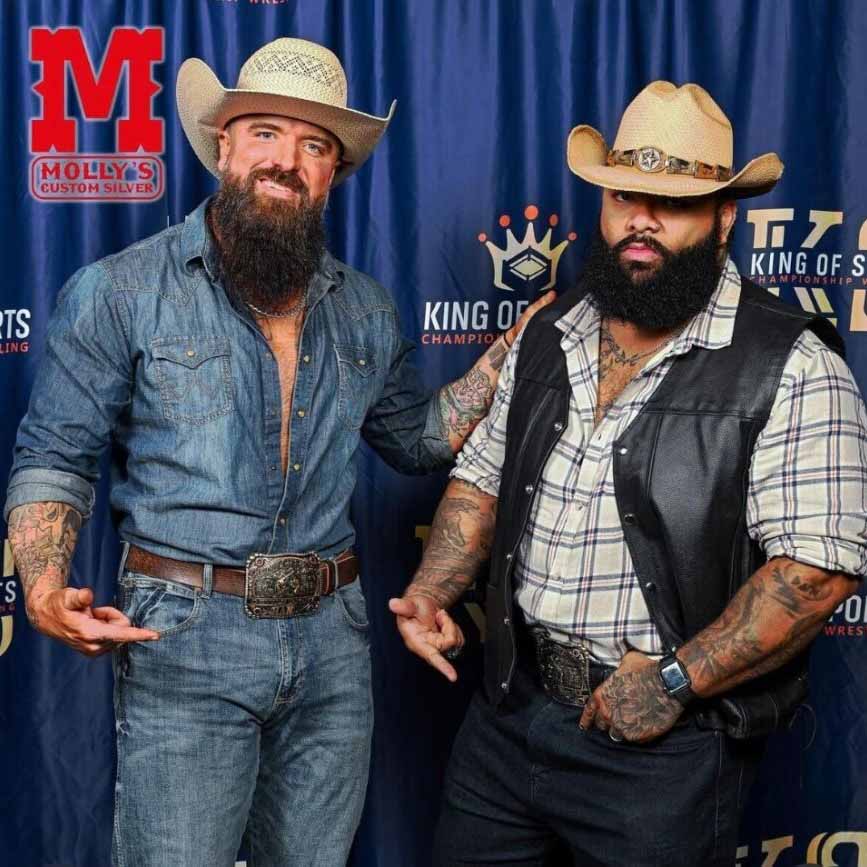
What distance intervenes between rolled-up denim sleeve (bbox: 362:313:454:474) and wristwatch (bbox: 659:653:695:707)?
747mm

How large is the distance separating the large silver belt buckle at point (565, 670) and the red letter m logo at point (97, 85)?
61.8 inches

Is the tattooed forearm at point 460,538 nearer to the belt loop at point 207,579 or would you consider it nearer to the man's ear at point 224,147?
the belt loop at point 207,579

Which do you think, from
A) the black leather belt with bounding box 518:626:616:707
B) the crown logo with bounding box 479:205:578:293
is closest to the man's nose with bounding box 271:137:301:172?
the crown logo with bounding box 479:205:578:293

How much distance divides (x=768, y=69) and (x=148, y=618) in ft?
6.50

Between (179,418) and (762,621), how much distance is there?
1.06 metres

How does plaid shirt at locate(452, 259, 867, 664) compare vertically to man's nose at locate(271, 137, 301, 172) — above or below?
below

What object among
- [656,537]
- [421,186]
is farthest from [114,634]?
[421,186]

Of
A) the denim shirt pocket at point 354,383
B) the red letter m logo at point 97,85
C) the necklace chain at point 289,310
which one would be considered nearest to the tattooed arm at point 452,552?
the denim shirt pocket at point 354,383

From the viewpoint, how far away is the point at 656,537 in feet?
7.07

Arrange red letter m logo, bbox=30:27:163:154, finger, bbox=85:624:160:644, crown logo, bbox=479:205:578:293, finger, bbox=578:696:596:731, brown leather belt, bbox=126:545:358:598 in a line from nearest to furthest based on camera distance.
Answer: finger, bbox=85:624:160:644 < finger, bbox=578:696:596:731 < brown leather belt, bbox=126:545:358:598 < red letter m logo, bbox=30:27:163:154 < crown logo, bbox=479:205:578:293

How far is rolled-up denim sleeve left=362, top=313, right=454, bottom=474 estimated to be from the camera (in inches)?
105

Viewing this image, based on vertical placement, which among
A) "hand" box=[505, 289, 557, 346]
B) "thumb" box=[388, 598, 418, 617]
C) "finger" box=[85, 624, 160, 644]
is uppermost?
"hand" box=[505, 289, 557, 346]

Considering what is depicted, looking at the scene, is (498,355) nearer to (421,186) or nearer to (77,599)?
(421,186)

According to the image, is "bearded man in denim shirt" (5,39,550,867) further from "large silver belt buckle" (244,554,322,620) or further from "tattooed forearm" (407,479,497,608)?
"tattooed forearm" (407,479,497,608)
